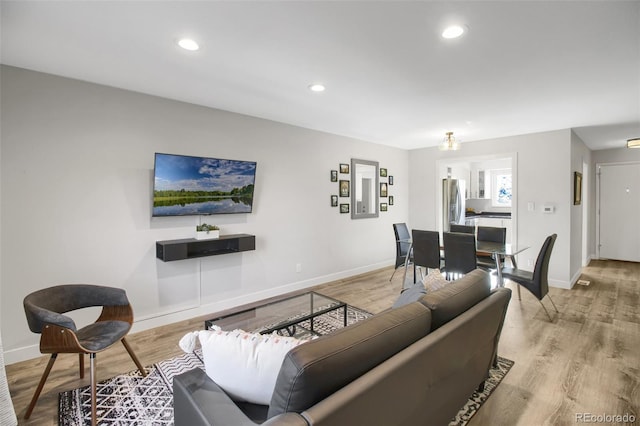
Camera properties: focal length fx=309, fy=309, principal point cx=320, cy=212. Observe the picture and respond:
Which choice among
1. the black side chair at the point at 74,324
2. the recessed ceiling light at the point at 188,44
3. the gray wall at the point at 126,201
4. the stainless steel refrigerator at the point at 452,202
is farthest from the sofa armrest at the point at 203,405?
the stainless steel refrigerator at the point at 452,202

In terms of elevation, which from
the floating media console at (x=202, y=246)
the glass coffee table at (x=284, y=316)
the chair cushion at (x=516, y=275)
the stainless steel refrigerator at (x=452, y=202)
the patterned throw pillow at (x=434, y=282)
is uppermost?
the stainless steel refrigerator at (x=452, y=202)

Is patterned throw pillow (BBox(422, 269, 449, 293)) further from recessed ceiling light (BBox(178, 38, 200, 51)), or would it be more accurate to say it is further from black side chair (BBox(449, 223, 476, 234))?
black side chair (BBox(449, 223, 476, 234))

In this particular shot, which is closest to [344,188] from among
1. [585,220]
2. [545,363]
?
[545,363]

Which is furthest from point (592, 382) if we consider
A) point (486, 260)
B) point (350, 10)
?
point (350, 10)

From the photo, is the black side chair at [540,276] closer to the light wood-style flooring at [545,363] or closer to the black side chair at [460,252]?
the light wood-style flooring at [545,363]

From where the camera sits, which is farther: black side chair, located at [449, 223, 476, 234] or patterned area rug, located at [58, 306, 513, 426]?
black side chair, located at [449, 223, 476, 234]

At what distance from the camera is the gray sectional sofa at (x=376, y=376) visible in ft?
3.29

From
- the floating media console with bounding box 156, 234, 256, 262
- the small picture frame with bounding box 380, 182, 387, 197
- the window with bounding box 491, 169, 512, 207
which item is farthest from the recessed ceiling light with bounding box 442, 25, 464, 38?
the window with bounding box 491, 169, 512, 207

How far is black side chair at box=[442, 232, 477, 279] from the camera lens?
141 inches

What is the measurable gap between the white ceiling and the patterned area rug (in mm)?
2464

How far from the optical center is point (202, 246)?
11.8ft

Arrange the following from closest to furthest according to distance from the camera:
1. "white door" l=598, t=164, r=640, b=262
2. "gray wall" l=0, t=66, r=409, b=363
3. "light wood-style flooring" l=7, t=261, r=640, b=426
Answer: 1. "light wood-style flooring" l=7, t=261, r=640, b=426
2. "gray wall" l=0, t=66, r=409, b=363
3. "white door" l=598, t=164, r=640, b=262

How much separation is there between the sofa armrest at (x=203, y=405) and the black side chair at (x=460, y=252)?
10.3ft

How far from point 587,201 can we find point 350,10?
713 centimetres
